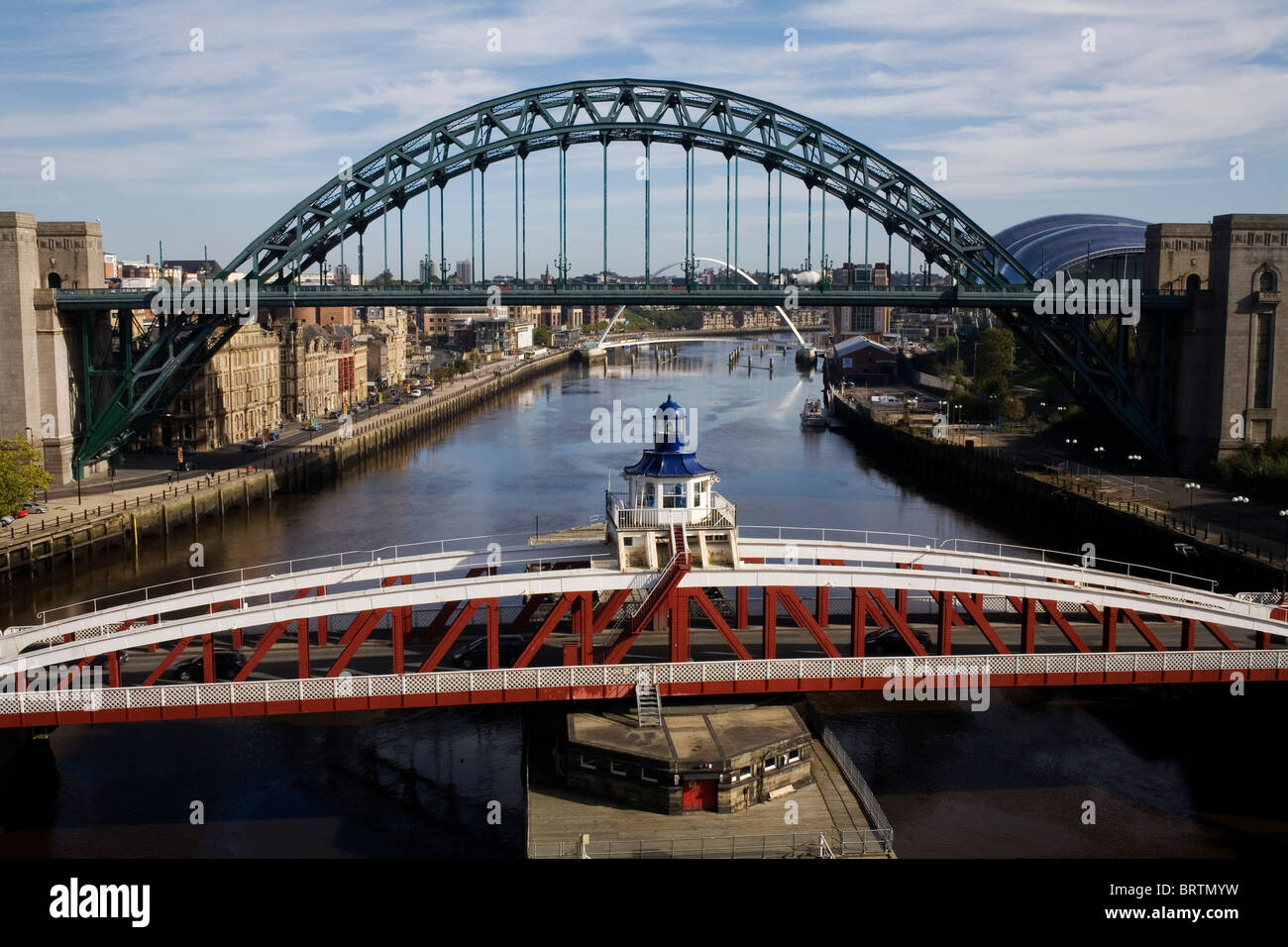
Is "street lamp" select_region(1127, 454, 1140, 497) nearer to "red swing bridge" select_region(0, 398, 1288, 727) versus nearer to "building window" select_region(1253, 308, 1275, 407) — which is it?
"building window" select_region(1253, 308, 1275, 407)

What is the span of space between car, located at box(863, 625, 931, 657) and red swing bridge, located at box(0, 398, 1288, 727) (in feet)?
0.15

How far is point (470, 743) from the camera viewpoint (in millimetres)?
Result: 18734

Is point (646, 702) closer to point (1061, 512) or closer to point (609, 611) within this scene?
point (609, 611)

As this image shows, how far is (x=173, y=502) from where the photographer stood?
3703 centimetres

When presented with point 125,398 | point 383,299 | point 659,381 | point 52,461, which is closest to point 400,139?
point 383,299

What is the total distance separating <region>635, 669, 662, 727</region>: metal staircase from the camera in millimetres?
15500

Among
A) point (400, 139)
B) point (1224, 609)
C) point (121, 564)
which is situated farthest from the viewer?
point (400, 139)

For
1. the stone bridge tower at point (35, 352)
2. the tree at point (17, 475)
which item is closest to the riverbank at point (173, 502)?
the tree at point (17, 475)

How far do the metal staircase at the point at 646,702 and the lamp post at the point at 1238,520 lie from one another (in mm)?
18737

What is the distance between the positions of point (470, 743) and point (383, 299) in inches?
1031

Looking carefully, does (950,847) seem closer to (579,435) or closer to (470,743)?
(470,743)

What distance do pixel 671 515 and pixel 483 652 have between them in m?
3.35

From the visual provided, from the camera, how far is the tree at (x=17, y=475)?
3225 centimetres

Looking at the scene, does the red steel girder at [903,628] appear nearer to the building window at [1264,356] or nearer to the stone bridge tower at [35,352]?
the building window at [1264,356]
